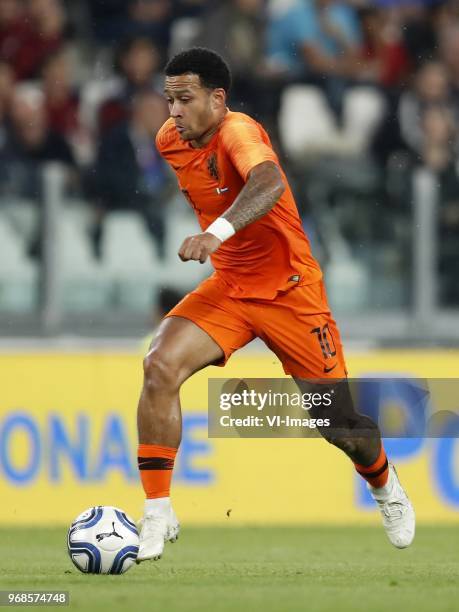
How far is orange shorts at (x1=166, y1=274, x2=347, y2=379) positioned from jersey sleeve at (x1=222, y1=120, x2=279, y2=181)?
706mm

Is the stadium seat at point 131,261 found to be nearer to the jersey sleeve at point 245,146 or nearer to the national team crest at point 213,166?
the national team crest at point 213,166

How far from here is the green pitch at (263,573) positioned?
5.34 metres

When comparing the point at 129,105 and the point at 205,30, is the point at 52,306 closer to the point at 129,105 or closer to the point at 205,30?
the point at 129,105

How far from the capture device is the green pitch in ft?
17.5

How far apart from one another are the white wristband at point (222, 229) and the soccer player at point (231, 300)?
8 centimetres

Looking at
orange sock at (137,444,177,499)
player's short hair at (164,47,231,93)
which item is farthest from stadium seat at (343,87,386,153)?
orange sock at (137,444,177,499)

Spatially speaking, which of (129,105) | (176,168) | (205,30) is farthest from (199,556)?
(205,30)

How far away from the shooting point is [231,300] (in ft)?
21.8

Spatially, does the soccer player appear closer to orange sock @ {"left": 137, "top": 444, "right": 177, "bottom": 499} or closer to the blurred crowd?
orange sock @ {"left": 137, "top": 444, "right": 177, "bottom": 499}

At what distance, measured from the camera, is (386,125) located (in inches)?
436

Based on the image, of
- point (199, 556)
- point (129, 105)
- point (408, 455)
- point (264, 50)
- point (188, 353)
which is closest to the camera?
point (188, 353)

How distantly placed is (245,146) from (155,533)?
173cm

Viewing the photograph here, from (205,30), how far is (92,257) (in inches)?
101

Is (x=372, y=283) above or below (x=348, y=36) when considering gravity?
below
